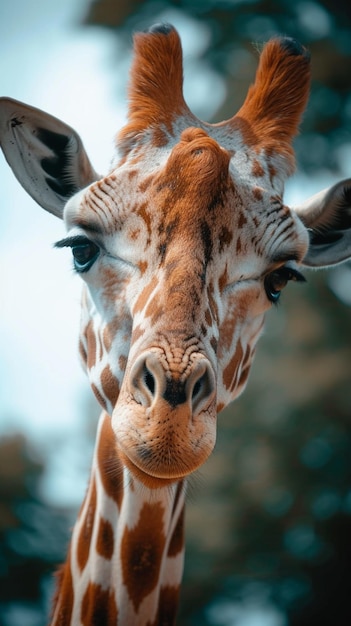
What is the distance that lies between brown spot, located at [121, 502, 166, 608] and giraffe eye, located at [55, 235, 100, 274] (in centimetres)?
127

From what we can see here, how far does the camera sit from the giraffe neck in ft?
11.6

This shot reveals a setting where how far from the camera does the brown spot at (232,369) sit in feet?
11.3

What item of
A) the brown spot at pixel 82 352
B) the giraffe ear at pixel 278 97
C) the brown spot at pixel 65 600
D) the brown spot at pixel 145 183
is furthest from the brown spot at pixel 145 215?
the brown spot at pixel 65 600

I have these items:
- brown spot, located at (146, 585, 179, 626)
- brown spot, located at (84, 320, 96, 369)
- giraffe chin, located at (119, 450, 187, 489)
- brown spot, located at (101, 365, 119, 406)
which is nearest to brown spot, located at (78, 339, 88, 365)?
brown spot, located at (84, 320, 96, 369)

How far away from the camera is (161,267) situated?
3062mm

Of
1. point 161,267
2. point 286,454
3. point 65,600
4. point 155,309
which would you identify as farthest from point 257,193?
point 286,454

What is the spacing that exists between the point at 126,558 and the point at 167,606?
0.40m

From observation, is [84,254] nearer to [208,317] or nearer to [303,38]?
[208,317]

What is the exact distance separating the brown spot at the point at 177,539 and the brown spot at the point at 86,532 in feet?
1.50

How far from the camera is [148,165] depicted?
3553 mm

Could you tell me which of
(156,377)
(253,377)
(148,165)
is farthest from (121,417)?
(253,377)

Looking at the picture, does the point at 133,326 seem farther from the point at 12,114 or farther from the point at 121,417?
the point at 12,114

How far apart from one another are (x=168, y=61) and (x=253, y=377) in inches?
325

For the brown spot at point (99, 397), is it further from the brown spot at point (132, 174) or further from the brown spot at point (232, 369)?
the brown spot at point (132, 174)
